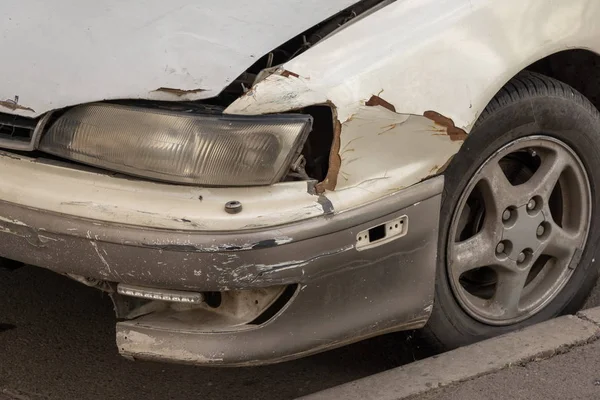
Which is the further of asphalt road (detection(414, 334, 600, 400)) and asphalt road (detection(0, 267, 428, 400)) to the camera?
asphalt road (detection(0, 267, 428, 400))

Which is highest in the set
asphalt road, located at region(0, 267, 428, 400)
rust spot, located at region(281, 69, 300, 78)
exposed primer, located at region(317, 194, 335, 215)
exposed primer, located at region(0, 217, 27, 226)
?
rust spot, located at region(281, 69, 300, 78)

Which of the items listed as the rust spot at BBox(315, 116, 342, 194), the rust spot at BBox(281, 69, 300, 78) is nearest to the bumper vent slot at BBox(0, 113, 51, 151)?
the rust spot at BBox(281, 69, 300, 78)

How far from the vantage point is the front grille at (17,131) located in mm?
2277

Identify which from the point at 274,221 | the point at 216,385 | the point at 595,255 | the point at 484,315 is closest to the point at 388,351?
the point at 484,315

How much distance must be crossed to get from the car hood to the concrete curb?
1.07 m

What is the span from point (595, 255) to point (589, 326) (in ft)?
1.19

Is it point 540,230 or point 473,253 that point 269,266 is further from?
point 540,230

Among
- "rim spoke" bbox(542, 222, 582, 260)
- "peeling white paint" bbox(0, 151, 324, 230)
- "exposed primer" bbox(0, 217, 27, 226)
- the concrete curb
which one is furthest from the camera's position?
"rim spoke" bbox(542, 222, 582, 260)

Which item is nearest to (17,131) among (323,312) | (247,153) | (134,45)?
(134,45)

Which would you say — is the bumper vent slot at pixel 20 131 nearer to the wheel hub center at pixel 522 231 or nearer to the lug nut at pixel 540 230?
the wheel hub center at pixel 522 231

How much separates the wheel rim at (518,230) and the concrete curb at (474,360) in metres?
0.14

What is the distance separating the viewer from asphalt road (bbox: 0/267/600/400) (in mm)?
2844

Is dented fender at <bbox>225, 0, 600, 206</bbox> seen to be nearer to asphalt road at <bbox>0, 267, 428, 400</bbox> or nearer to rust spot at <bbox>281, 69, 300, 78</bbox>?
rust spot at <bbox>281, 69, 300, 78</bbox>

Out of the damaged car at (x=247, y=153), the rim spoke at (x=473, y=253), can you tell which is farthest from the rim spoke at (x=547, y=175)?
the damaged car at (x=247, y=153)
